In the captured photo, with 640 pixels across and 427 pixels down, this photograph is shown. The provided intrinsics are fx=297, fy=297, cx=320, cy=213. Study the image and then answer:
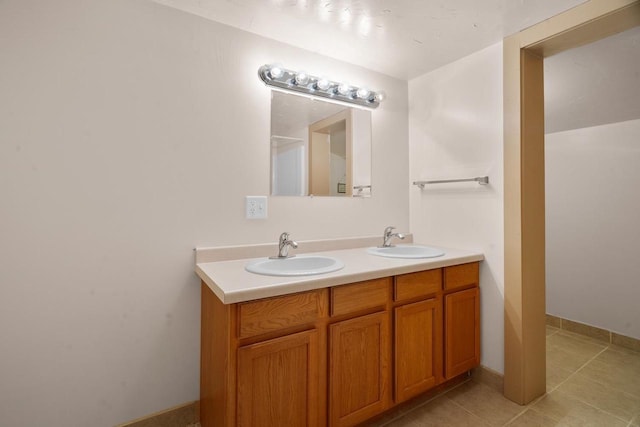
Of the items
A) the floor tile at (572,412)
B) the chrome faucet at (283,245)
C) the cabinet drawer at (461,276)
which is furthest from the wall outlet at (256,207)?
the floor tile at (572,412)

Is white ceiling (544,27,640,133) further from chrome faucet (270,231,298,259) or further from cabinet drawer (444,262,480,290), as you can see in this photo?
chrome faucet (270,231,298,259)

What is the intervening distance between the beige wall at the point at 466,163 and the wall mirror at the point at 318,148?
457 millimetres

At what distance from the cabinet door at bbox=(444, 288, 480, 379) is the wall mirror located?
0.90 meters

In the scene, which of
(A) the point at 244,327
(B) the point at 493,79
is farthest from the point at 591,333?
(A) the point at 244,327

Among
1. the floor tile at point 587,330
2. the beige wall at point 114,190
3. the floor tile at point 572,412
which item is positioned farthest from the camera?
the floor tile at point 587,330

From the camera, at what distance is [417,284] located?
1.56 meters

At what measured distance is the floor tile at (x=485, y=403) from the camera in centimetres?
156

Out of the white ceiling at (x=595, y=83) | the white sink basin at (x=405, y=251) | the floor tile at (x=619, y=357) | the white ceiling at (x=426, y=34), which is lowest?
the floor tile at (x=619, y=357)

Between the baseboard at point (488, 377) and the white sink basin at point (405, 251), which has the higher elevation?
the white sink basin at point (405, 251)

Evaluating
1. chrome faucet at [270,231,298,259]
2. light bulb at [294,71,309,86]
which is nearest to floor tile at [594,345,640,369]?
chrome faucet at [270,231,298,259]

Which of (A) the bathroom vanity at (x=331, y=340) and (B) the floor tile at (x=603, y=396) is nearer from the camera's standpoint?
(A) the bathroom vanity at (x=331, y=340)

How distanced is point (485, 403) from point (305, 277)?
1.36m

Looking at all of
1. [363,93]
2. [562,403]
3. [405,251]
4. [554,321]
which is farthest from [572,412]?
[363,93]

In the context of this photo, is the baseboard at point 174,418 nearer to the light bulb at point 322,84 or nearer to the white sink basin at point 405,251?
the white sink basin at point 405,251
